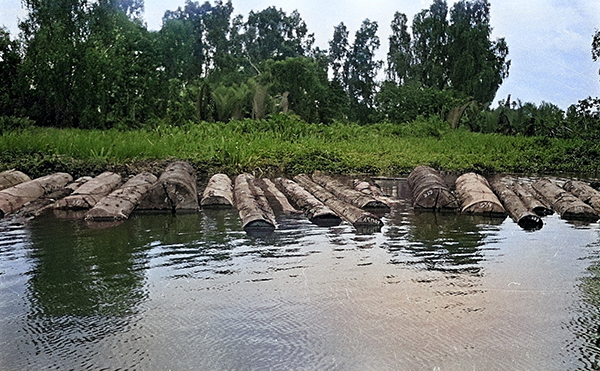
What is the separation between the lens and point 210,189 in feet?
29.5

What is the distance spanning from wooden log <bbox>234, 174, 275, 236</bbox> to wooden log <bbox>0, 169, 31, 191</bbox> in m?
3.52

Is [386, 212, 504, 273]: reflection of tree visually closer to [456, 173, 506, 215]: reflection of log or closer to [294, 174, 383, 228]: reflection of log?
[456, 173, 506, 215]: reflection of log

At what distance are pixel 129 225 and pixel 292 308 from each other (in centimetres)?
357

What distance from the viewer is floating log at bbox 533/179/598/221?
27.0 feet

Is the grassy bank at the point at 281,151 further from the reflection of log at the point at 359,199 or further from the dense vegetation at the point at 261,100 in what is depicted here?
the reflection of log at the point at 359,199

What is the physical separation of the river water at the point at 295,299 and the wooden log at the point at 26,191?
108cm

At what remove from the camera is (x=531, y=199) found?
8.88 meters

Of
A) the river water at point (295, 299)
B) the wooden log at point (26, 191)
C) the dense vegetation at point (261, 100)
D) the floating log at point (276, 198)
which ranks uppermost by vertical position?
the dense vegetation at point (261, 100)

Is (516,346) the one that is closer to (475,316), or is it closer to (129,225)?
(475,316)

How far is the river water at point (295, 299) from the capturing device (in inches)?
141

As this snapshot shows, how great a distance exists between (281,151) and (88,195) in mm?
5798

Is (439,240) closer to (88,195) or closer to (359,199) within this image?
(359,199)

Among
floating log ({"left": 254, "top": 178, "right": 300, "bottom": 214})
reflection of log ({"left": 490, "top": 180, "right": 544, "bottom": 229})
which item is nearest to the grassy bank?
floating log ({"left": 254, "top": 178, "right": 300, "bottom": 214})

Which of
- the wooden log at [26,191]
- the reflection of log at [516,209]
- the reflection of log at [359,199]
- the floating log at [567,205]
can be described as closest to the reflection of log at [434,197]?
the reflection of log at [359,199]
